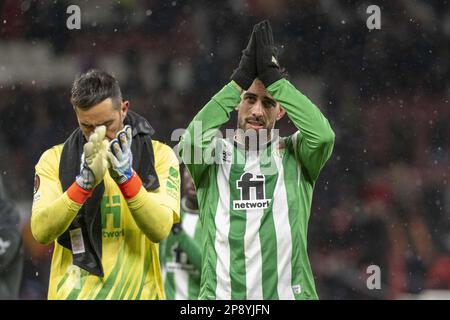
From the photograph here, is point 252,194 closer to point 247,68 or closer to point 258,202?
point 258,202

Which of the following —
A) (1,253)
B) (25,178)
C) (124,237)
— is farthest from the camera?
(25,178)

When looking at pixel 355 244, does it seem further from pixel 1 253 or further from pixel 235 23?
pixel 1 253

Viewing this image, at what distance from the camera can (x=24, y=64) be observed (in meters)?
6.76

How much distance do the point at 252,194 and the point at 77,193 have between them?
647 mm

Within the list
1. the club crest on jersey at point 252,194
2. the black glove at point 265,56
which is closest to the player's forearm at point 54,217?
the club crest on jersey at point 252,194

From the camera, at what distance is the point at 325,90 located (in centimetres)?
677

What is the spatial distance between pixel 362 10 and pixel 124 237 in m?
3.86

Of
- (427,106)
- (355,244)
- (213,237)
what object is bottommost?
(355,244)

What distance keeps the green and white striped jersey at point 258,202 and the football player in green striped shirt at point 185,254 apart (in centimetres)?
183

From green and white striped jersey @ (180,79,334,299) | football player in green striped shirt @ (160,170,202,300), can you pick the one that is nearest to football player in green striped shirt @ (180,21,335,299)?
green and white striped jersey @ (180,79,334,299)

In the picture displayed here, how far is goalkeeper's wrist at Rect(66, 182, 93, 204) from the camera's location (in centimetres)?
329

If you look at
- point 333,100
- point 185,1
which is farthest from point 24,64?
point 333,100

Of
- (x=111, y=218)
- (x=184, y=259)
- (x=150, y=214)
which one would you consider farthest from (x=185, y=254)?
(x=150, y=214)

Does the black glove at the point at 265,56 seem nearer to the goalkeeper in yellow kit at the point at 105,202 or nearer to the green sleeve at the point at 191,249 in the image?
the goalkeeper in yellow kit at the point at 105,202
